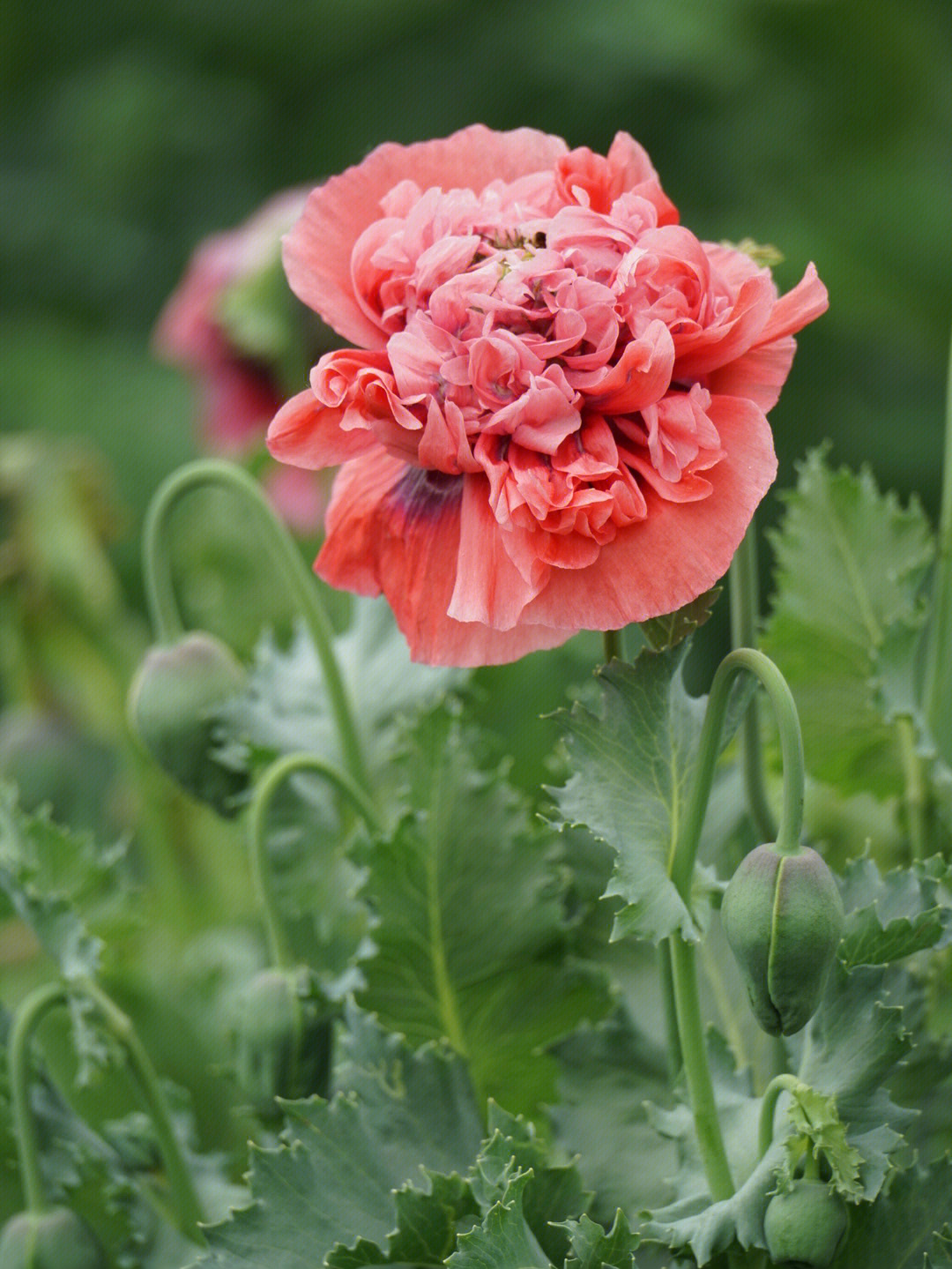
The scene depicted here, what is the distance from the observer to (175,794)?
Result: 2.88 feet

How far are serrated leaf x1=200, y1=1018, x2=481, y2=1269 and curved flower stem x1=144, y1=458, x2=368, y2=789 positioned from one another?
0.13 meters

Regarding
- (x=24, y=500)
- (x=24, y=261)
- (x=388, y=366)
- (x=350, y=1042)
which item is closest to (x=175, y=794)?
(x=24, y=500)

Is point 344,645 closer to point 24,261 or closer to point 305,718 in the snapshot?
point 305,718

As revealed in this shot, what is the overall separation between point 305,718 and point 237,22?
1762mm

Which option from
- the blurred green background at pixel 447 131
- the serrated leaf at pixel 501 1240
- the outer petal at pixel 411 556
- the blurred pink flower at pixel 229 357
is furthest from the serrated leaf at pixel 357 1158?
the blurred green background at pixel 447 131

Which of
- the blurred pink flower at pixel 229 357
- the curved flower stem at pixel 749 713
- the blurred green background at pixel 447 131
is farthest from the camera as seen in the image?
the blurred green background at pixel 447 131

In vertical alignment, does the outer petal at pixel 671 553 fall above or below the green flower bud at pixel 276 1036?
above

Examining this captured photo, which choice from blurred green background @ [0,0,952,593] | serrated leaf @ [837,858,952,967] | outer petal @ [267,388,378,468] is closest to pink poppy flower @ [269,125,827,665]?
outer petal @ [267,388,378,468]

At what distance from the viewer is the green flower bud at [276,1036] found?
502mm

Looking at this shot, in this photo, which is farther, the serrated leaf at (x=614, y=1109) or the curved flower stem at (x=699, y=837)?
the serrated leaf at (x=614, y=1109)

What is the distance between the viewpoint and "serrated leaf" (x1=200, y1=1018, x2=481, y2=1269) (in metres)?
0.43

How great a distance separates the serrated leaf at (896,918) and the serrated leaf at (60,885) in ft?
0.76

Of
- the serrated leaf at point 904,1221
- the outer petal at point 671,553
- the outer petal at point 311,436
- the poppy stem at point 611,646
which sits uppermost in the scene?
the outer petal at point 311,436

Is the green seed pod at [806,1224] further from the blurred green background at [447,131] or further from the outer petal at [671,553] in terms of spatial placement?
the blurred green background at [447,131]
